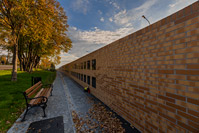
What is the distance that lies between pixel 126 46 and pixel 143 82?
5.97 ft

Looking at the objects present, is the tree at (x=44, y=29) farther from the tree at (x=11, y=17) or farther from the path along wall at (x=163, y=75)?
the path along wall at (x=163, y=75)

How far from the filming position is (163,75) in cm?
260

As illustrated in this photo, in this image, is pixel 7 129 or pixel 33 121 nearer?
pixel 7 129

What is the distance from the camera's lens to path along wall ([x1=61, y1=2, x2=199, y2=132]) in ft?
6.71

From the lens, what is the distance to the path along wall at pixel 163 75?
2.04 metres

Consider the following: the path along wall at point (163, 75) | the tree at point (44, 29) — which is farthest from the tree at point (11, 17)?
the path along wall at point (163, 75)

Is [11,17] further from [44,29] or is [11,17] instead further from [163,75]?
[163,75]

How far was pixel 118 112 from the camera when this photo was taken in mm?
4605

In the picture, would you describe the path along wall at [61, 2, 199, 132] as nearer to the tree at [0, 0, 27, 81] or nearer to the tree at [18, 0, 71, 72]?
the tree at [18, 0, 71, 72]

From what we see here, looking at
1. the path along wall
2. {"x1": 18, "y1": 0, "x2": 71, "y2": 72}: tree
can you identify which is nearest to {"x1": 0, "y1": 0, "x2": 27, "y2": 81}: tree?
{"x1": 18, "y1": 0, "x2": 71, "y2": 72}: tree

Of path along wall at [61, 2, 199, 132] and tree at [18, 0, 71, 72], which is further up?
tree at [18, 0, 71, 72]

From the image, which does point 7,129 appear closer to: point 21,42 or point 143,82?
point 143,82

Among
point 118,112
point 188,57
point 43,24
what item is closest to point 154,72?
point 188,57

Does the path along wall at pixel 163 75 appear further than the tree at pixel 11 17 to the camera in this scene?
No
